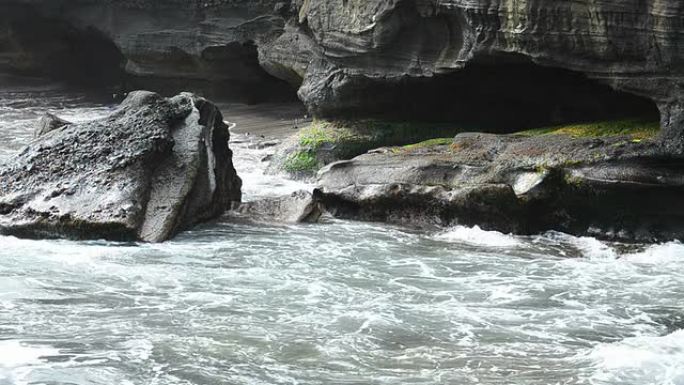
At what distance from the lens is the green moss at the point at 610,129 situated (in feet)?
43.2

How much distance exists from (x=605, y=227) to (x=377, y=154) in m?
3.58

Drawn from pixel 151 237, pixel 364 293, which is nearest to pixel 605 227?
pixel 364 293

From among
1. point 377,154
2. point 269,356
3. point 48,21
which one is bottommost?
point 269,356

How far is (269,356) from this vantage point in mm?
8375

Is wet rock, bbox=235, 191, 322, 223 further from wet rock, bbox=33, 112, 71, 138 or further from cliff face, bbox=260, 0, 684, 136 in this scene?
cliff face, bbox=260, 0, 684, 136

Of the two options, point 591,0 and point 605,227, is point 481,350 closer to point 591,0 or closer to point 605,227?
point 605,227

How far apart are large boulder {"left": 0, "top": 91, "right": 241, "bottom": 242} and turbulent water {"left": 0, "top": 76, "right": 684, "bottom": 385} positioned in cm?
32

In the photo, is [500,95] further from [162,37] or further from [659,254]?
[162,37]

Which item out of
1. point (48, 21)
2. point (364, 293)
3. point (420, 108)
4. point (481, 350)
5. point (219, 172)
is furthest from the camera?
point (48, 21)

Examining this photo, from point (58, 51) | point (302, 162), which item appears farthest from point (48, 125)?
point (58, 51)

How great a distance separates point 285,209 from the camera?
1358 centimetres

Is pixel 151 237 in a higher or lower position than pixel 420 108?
lower

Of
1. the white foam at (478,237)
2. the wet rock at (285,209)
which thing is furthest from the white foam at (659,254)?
the wet rock at (285,209)

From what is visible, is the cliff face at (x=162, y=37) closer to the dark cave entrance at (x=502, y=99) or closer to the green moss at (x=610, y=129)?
the dark cave entrance at (x=502, y=99)
